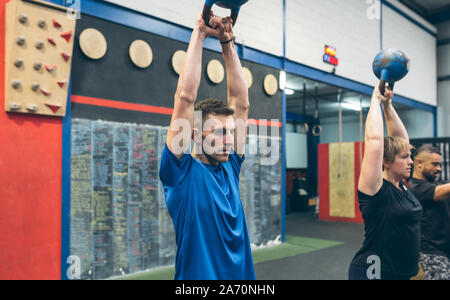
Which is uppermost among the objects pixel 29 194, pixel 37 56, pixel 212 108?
pixel 37 56

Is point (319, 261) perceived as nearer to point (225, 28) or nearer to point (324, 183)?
point (225, 28)

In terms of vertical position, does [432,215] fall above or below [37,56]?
below

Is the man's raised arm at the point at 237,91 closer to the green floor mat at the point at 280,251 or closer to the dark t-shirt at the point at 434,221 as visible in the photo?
the dark t-shirt at the point at 434,221

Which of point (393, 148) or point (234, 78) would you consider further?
point (393, 148)

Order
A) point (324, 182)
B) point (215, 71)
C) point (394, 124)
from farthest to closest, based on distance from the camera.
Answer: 1. point (324, 182)
2. point (215, 71)
3. point (394, 124)

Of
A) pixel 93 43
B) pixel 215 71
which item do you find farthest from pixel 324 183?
→ pixel 93 43

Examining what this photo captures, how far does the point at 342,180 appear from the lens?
24.0 feet

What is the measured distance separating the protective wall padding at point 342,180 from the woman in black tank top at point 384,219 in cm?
568

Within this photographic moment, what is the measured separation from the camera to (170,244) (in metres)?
3.69

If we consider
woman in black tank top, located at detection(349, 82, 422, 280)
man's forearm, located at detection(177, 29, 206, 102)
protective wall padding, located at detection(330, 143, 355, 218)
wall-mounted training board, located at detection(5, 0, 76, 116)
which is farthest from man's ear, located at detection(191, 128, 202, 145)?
protective wall padding, located at detection(330, 143, 355, 218)

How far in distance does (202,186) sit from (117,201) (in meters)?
2.34

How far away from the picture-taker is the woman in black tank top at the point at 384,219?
5.37ft

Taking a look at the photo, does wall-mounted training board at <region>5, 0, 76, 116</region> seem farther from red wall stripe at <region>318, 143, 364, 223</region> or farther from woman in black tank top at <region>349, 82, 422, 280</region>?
red wall stripe at <region>318, 143, 364, 223</region>

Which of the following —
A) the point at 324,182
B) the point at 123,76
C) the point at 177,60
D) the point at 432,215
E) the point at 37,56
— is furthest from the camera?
the point at 324,182
